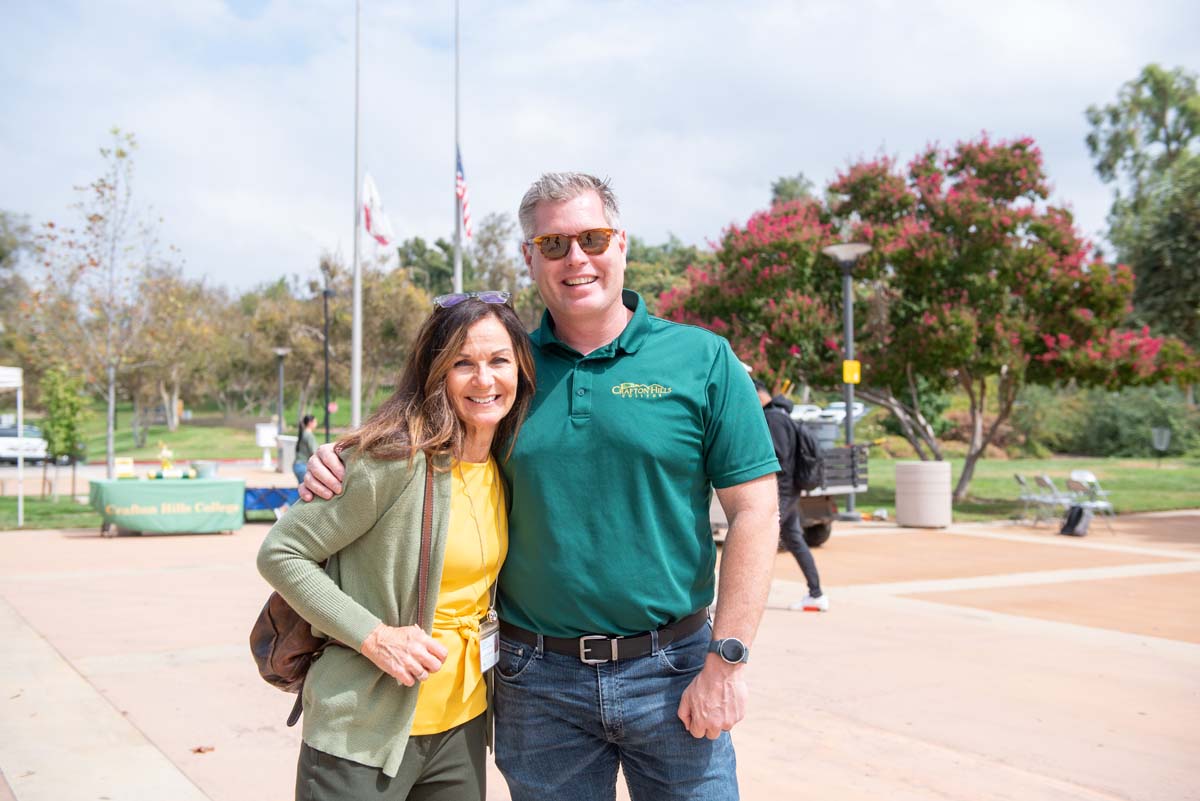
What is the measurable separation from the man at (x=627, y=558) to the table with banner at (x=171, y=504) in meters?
12.8

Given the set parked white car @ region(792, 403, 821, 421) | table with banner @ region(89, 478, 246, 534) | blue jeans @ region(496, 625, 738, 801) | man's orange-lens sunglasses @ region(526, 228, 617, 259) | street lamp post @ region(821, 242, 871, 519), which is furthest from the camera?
parked white car @ region(792, 403, 821, 421)

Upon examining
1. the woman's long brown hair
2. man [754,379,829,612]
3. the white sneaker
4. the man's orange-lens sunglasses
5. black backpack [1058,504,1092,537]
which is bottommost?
black backpack [1058,504,1092,537]

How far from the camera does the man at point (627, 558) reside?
2115 mm

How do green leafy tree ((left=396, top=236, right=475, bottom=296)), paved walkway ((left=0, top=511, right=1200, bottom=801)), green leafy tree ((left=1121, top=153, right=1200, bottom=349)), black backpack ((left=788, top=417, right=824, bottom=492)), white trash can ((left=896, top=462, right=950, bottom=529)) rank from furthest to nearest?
green leafy tree ((left=396, top=236, right=475, bottom=296))
green leafy tree ((left=1121, top=153, right=1200, bottom=349))
white trash can ((left=896, top=462, right=950, bottom=529))
black backpack ((left=788, top=417, right=824, bottom=492))
paved walkway ((left=0, top=511, right=1200, bottom=801))

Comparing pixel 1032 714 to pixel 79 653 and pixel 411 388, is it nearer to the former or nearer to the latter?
pixel 411 388

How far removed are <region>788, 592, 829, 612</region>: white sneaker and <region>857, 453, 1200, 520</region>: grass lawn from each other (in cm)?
945

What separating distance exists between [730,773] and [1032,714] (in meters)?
3.50

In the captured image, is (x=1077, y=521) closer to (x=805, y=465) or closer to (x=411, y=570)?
(x=805, y=465)

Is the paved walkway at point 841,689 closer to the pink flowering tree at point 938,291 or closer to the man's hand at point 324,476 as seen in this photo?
the man's hand at point 324,476

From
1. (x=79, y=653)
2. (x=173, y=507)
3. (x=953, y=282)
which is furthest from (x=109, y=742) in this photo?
(x=953, y=282)

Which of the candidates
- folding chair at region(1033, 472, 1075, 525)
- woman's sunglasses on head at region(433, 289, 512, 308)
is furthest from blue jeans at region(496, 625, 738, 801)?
folding chair at region(1033, 472, 1075, 525)

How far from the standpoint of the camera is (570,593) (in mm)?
2141

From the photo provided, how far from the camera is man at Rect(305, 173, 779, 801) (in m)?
2.12

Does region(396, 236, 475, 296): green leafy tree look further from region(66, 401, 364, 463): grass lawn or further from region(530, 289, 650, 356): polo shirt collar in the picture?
region(530, 289, 650, 356): polo shirt collar
